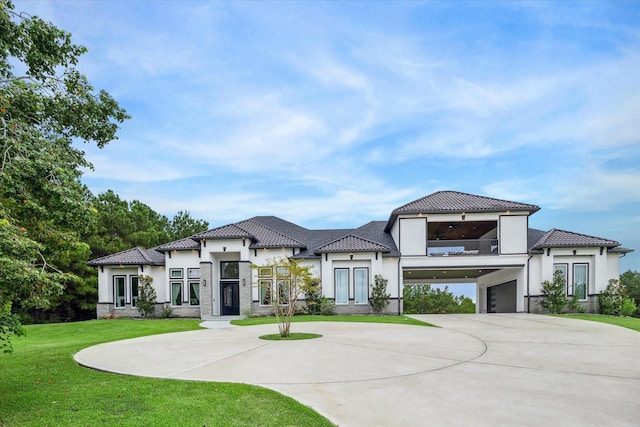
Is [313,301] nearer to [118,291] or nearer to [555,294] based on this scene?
[118,291]

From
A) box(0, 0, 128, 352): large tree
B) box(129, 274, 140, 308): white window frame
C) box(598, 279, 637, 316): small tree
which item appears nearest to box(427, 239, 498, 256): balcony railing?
box(598, 279, 637, 316): small tree

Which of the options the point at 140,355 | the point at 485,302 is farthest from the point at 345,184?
the point at 140,355

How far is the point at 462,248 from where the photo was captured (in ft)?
74.5

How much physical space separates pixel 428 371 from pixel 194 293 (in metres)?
18.9

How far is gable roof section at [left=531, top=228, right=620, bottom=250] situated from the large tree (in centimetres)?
2175

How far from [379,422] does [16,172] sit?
559 centimetres

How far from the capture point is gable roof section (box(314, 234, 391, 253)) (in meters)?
21.7

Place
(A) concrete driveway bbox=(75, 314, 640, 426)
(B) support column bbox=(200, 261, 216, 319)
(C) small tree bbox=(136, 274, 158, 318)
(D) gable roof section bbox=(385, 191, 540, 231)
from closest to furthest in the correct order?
(A) concrete driveway bbox=(75, 314, 640, 426) < (D) gable roof section bbox=(385, 191, 540, 231) < (B) support column bbox=(200, 261, 216, 319) < (C) small tree bbox=(136, 274, 158, 318)

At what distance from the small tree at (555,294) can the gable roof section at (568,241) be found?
156 cm

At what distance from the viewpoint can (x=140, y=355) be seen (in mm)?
9539

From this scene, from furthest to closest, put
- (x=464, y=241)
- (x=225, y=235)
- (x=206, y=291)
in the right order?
1. (x=464, y=241)
2. (x=225, y=235)
3. (x=206, y=291)

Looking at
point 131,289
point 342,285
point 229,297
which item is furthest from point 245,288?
point 131,289

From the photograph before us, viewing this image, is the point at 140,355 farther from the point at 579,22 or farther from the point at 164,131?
the point at 579,22

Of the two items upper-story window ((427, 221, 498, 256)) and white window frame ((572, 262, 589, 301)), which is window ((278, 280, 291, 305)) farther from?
white window frame ((572, 262, 589, 301))
